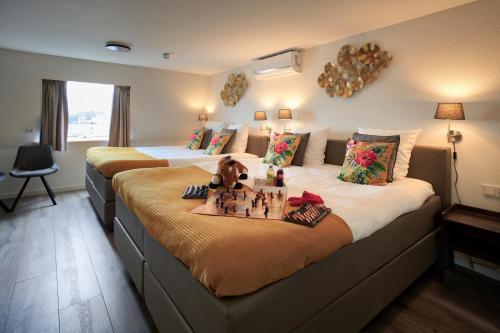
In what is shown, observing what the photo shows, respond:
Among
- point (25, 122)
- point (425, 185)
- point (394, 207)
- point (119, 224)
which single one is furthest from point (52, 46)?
point (425, 185)

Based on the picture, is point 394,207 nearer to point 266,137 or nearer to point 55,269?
point 266,137

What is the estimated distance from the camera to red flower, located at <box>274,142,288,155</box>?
9.39 ft

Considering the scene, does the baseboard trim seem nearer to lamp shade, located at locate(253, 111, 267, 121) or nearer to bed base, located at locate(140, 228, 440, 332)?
lamp shade, located at locate(253, 111, 267, 121)

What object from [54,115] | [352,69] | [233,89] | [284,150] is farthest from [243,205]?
[54,115]

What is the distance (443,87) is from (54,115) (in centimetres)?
507

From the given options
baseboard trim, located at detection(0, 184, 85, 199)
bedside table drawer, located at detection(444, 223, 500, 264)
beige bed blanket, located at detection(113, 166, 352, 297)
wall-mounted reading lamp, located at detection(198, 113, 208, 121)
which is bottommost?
baseboard trim, located at detection(0, 184, 85, 199)

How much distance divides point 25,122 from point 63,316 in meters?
3.59

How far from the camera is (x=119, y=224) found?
202 cm

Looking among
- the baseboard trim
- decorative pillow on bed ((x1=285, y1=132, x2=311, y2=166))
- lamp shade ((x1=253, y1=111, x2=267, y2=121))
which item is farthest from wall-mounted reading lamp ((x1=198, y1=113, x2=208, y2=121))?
decorative pillow on bed ((x1=285, y1=132, x2=311, y2=166))

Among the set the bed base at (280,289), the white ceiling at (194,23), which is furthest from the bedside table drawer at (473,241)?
the white ceiling at (194,23)

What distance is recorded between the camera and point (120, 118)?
451cm

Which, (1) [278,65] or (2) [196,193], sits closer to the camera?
(2) [196,193]

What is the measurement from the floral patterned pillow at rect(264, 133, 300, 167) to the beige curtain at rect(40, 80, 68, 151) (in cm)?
342

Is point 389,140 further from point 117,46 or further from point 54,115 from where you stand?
point 54,115
